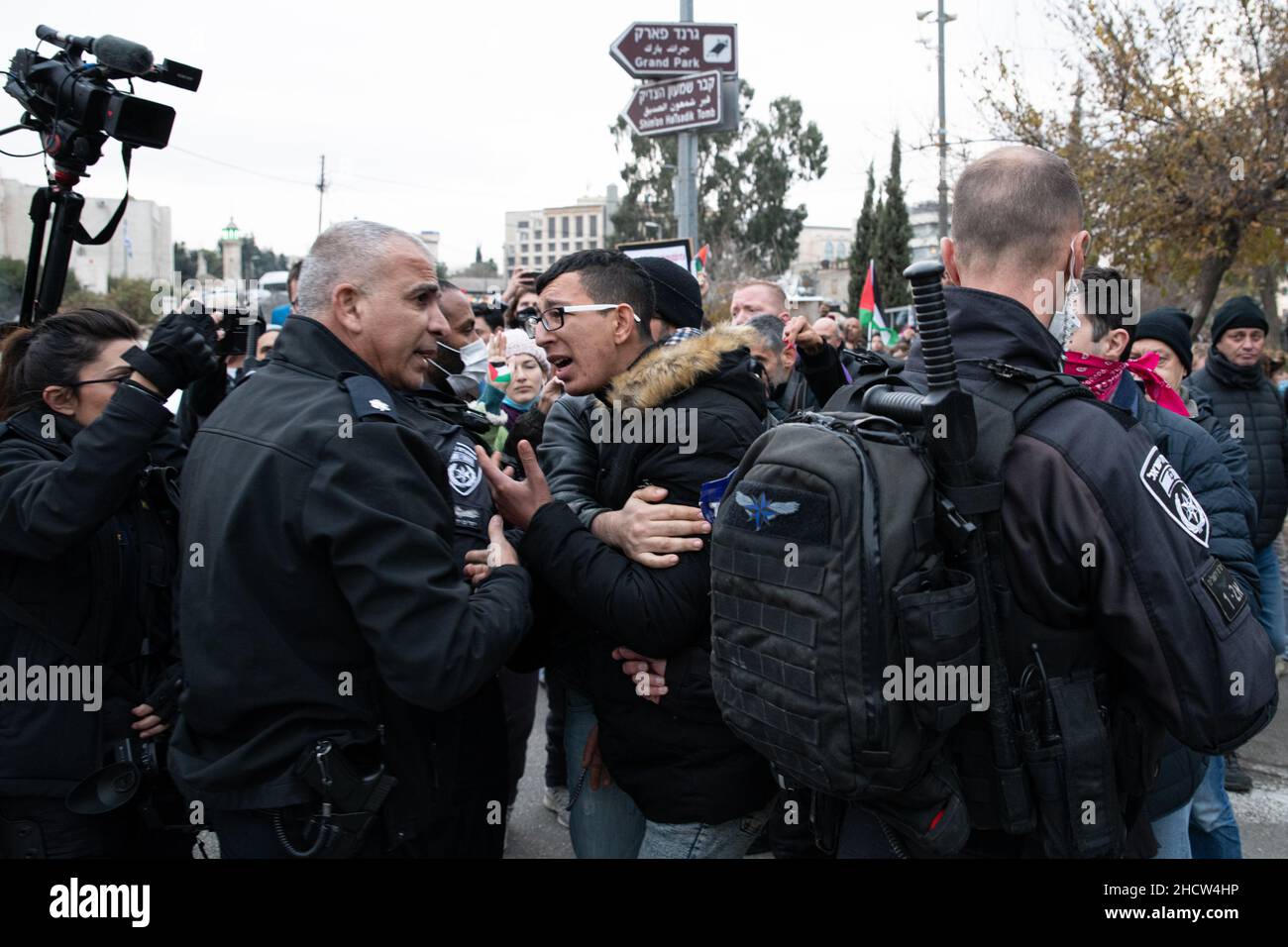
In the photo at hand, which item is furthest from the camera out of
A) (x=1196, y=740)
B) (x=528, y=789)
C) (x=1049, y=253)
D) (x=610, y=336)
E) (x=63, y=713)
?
(x=528, y=789)

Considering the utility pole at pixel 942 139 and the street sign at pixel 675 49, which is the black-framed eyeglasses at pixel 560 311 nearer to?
the utility pole at pixel 942 139

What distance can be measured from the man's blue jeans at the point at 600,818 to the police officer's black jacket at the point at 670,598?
17 cm

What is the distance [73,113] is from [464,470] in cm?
155

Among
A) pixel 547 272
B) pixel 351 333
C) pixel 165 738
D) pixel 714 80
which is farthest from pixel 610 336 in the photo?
pixel 714 80

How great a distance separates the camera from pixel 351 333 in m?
2.07

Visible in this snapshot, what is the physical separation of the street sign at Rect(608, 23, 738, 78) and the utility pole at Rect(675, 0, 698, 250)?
32cm

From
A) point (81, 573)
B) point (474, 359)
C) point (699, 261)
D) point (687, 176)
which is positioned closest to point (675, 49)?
point (687, 176)

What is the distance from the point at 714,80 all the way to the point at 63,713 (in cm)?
690

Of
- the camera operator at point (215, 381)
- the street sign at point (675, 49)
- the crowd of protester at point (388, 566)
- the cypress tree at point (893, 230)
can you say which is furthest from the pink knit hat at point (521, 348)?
the cypress tree at point (893, 230)

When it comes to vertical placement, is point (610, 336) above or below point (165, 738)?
above

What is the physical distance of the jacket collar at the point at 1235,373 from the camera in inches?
197

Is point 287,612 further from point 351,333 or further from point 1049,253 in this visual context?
point 1049,253

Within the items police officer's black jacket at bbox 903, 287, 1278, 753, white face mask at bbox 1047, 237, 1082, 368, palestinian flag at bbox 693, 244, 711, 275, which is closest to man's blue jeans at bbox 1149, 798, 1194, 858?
police officer's black jacket at bbox 903, 287, 1278, 753

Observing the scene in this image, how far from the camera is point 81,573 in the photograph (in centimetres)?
233
